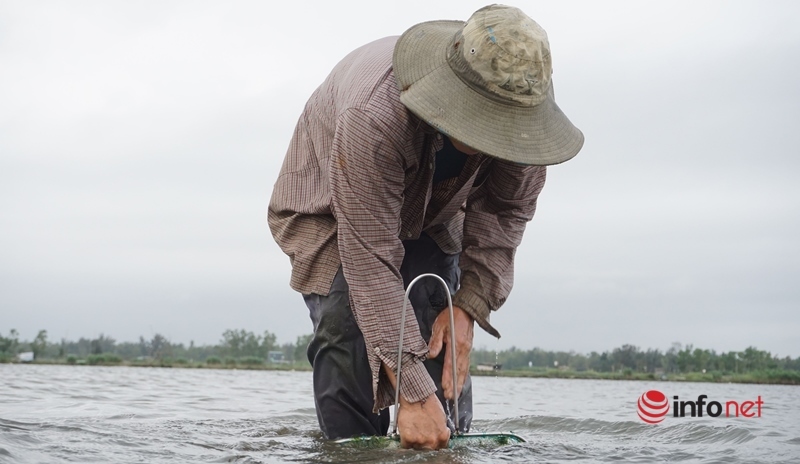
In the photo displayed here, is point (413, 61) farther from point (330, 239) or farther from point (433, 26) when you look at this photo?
point (330, 239)

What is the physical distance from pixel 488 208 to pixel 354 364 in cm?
91

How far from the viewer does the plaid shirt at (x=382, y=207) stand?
9.68 feet

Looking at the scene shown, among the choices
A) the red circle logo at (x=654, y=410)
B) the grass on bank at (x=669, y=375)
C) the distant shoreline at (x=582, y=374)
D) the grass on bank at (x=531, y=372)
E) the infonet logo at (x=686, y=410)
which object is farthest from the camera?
the grass on bank at (x=531, y=372)

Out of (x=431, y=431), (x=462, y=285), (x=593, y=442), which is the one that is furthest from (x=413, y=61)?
(x=593, y=442)

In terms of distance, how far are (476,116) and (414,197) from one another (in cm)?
66

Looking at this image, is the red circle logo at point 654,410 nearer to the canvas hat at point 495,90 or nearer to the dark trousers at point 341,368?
the dark trousers at point 341,368

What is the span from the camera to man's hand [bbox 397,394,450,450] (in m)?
3.02

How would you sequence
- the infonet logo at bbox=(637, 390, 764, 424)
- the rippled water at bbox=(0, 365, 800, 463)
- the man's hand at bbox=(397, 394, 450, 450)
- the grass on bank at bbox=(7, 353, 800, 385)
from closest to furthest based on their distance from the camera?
the man's hand at bbox=(397, 394, 450, 450), the rippled water at bbox=(0, 365, 800, 463), the infonet logo at bbox=(637, 390, 764, 424), the grass on bank at bbox=(7, 353, 800, 385)

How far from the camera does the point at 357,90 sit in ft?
9.89

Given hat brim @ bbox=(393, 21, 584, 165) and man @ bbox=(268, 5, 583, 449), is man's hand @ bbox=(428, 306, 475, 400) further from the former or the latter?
hat brim @ bbox=(393, 21, 584, 165)

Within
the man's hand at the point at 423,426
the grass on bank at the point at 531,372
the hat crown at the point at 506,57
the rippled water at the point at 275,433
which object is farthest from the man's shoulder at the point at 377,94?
the grass on bank at the point at 531,372


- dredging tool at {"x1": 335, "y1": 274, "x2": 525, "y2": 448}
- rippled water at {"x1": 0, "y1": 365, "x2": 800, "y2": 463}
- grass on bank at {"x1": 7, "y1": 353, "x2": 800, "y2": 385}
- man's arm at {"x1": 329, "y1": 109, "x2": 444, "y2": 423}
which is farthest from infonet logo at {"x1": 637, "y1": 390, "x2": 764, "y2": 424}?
grass on bank at {"x1": 7, "y1": 353, "x2": 800, "y2": 385}

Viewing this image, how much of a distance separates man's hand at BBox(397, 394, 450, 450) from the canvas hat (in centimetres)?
98

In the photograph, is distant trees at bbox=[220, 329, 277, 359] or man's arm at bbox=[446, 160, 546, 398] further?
distant trees at bbox=[220, 329, 277, 359]
